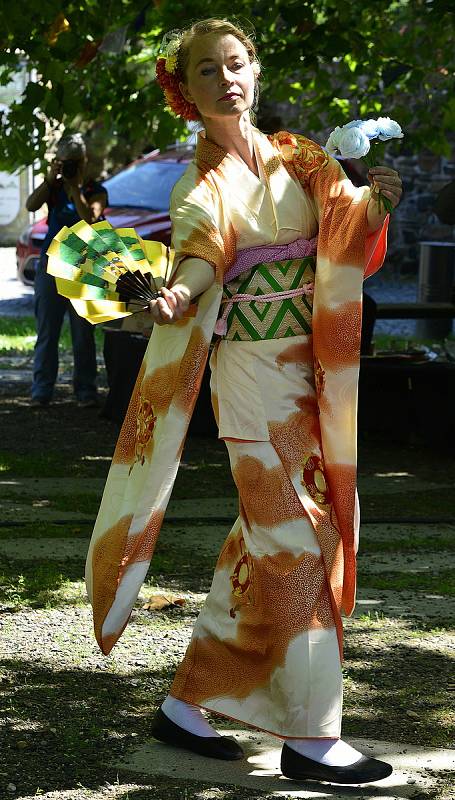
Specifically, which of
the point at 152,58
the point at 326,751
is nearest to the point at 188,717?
the point at 326,751

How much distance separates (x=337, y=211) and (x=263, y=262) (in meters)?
0.23

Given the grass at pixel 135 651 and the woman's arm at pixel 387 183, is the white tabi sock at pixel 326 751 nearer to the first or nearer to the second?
the grass at pixel 135 651

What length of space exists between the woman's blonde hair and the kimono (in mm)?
203

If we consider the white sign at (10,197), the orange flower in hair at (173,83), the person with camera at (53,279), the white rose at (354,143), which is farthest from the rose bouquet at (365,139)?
the white sign at (10,197)

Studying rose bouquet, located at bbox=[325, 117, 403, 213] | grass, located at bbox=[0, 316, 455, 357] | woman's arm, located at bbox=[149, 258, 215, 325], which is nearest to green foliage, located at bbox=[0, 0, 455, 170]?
grass, located at bbox=[0, 316, 455, 357]

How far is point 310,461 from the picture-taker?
3.35m

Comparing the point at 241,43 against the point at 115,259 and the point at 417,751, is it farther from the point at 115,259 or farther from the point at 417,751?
the point at 417,751

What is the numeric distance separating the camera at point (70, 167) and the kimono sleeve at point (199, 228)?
5.69 meters

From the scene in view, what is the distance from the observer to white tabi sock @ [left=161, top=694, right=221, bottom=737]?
11.5 ft

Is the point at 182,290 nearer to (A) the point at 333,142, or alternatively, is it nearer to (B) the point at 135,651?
(A) the point at 333,142

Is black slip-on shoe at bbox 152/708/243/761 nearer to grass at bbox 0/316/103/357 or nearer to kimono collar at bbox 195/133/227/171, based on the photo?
kimono collar at bbox 195/133/227/171

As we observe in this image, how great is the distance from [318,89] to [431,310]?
2026 mm

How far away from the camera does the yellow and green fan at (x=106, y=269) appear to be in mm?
3262

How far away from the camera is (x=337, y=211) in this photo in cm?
336
